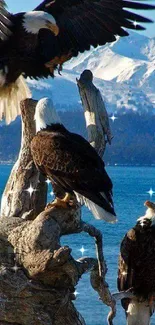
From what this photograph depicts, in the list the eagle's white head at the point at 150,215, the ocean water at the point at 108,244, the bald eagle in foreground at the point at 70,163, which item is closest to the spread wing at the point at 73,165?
the bald eagle in foreground at the point at 70,163

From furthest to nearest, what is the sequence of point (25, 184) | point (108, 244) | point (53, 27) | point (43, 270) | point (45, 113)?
point (108, 244), point (53, 27), point (25, 184), point (45, 113), point (43, 270)

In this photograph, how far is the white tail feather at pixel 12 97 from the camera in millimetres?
6344

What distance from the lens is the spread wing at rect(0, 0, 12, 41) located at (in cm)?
615

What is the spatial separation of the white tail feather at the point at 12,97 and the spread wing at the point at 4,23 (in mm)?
302

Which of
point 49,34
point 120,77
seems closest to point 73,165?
point 49,34

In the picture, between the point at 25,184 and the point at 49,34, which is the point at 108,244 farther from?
the point at 25,184

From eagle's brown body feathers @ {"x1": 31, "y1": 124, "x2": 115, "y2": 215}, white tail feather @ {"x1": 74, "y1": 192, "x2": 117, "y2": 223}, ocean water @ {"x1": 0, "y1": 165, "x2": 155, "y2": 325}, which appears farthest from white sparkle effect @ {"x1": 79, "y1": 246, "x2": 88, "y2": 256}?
white tail feather @ {"x1": 74, "y1": 192, "x2": 117, "y2": 223}

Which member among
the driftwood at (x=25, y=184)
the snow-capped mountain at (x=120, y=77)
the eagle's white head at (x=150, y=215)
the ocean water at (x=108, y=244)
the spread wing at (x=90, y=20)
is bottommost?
the snow-capped mountain at (x=120, y=77)

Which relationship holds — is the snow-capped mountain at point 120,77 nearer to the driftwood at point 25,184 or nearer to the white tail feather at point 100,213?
the driftwood at point 25,184

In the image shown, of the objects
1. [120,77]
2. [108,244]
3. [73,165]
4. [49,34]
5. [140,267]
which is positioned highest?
[49,34]

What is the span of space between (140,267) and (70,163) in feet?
2.92

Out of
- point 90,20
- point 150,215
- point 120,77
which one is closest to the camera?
point 150,215

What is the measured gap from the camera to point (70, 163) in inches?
190

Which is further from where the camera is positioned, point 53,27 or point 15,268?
point 53,27
